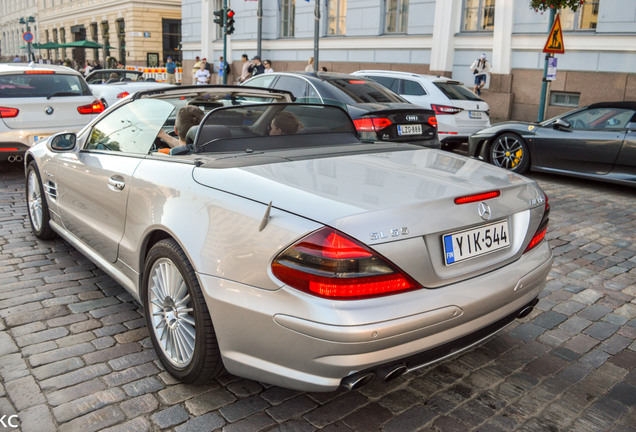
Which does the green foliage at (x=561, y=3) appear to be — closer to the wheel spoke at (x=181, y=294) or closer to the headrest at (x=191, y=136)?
the headrest at (x=191, y=136)

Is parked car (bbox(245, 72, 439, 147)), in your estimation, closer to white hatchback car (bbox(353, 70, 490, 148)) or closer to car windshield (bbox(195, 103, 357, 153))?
white hatchback car (bbox(353, 70, 490, 148))

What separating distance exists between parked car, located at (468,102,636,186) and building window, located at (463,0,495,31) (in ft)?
31.1

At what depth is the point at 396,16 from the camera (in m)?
20.6

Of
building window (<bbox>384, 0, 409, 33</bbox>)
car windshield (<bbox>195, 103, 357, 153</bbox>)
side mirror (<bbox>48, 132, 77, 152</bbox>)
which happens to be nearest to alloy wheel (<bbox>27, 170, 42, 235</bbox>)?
side mirror (<bbox>48, 132, 77, 152</bbox>)

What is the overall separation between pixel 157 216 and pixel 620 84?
14.9 metres

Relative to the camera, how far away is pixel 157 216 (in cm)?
297

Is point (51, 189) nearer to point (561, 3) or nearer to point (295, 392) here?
point (295, 392)

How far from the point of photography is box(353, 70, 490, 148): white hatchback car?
11.1 m

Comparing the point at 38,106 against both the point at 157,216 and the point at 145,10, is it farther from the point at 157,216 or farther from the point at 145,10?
the point at 145,10

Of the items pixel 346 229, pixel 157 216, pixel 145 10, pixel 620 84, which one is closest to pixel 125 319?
pixel 157 216

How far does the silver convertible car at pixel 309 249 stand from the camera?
2.29 meters

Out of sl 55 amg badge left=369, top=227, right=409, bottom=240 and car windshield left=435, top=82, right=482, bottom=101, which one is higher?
car windshield left=435, top=82, right=482, bottom=101

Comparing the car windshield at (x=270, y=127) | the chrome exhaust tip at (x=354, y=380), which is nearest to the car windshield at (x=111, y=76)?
the car windshield at (x=270, y=127)

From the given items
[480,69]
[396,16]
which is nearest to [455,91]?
[480,69]
